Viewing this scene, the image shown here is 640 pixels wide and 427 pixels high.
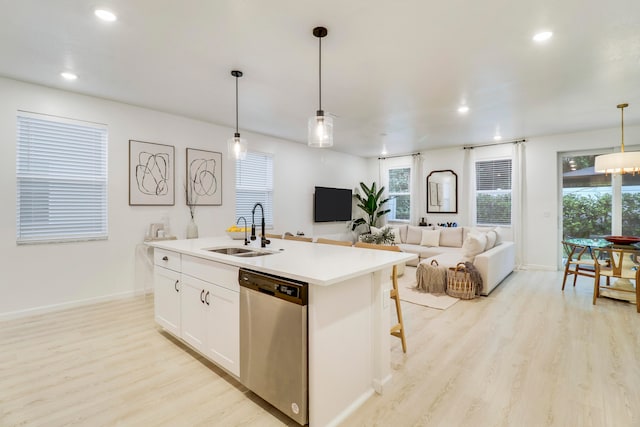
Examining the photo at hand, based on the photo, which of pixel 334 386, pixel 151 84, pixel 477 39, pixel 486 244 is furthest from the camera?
pixel 486 244

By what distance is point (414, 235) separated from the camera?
277 inches

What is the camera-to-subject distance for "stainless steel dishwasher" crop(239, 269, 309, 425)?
1.65 m

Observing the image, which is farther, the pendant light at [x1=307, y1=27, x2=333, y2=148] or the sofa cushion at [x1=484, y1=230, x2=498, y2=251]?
the sofa cushion at [x1=484, y1=230, x2=498, y2=251]

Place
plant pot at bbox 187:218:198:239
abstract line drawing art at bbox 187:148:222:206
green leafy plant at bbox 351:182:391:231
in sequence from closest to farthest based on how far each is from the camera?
plant pot at bbox 187:218:198:239 < abstract line drawing art at bbox 187:148:222:206 < green leafy plant at bbox 351:182:391:231

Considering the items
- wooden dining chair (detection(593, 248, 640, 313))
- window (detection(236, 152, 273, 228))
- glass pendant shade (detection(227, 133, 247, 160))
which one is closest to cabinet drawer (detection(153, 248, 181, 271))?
glass pendant shade (detection(227, 133, 247, 160))

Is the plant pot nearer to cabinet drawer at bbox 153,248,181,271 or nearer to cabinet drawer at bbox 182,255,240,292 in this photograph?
cabinet drawer at bbox 153,248,181,271

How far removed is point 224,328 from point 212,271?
426 mm

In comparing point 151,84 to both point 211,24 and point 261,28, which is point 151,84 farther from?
point 261,28

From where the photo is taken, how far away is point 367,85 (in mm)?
3490

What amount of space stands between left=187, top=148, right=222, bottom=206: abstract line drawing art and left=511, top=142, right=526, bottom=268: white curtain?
5.82 meters

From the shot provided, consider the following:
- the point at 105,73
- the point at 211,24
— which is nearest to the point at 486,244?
the point at 211,24

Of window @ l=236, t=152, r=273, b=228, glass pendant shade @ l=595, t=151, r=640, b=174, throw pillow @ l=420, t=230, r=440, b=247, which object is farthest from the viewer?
throw pillow @ l=420, t=230, r=440, b=247

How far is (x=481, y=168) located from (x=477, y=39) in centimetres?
488

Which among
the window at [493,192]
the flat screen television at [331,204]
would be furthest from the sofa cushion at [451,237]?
the flat screen television at [331,204]
